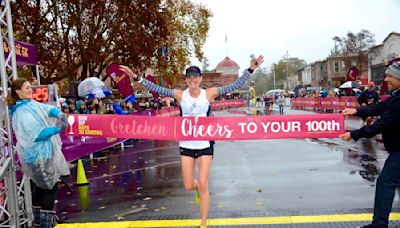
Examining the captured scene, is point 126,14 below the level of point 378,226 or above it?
above

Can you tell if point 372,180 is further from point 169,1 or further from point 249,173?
point 169,1

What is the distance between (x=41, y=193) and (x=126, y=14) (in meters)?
20.3

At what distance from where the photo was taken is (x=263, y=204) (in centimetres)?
648

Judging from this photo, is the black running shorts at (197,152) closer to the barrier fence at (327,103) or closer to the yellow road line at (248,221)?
the yellow road line at (248,221)

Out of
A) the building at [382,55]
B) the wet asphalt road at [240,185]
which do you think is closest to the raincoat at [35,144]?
the wet asphalt road at [240,185]

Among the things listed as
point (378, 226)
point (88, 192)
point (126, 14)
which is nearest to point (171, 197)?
point (88, 192)

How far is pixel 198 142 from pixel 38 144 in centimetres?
182

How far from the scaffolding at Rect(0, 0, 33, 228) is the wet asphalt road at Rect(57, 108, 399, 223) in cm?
84

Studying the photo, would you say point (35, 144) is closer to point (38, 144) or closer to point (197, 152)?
point (38, 144)

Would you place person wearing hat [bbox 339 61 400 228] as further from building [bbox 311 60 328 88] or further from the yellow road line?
building [bbox 311 60 328 88]

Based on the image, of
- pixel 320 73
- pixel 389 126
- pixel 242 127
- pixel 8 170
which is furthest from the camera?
pixel 320 73

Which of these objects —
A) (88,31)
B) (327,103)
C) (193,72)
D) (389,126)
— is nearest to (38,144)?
(193,72)

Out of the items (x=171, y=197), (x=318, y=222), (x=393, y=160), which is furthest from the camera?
(x=171, y=197)

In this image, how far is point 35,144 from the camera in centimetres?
468
